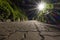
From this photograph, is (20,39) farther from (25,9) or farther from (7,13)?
(25,9)

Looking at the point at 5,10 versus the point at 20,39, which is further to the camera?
the point at 5,10

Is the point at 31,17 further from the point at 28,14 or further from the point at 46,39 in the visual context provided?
the point at 46,39

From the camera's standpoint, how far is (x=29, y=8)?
33.4m

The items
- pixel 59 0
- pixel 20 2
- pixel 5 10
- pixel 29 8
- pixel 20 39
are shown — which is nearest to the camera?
pixel 20 39

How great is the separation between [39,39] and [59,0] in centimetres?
1155

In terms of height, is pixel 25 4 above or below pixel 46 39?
above

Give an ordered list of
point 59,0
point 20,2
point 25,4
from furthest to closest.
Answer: point 25,4 < point 20,2 < point 59,0

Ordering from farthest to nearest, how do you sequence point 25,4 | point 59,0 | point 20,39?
point 25,4 → point 59,0 → point 20,39

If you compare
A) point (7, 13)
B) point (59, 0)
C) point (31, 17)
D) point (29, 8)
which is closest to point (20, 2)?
point (29, 8)

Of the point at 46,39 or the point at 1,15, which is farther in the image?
the point at 1,15

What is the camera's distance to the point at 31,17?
117ft

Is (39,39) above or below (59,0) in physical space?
below

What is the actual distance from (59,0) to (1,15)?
6737mm

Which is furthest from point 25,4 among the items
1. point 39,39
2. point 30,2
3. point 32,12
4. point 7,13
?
point 39,39
